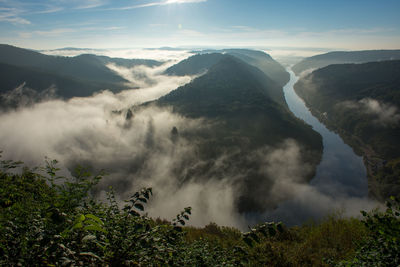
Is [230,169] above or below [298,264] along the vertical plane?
below

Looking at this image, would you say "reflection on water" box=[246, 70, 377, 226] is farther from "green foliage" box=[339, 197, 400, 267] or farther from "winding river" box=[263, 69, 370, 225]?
"green foliage" box=[339, 197, 400, 267]

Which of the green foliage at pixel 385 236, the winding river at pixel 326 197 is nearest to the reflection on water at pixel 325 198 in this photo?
the winding river at pixel 326 197

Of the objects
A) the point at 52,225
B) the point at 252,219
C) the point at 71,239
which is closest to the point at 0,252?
the point at 52,225

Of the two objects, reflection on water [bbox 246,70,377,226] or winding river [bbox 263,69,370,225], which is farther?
winding river [bbox 263,69,370,225]

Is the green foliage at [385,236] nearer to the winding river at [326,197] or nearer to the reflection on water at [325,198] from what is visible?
the winding river at [326,197]

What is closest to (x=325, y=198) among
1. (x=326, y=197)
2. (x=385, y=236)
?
(x=326, y=197)

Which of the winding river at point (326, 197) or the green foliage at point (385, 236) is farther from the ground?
the green foliage at point (385, 236)

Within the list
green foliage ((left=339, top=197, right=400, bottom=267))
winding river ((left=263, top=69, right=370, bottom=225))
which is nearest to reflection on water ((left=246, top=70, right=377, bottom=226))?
winding river ((left=263, top=69, right=370, bottom=225))

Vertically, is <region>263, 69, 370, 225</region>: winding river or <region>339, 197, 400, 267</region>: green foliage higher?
<region>339, 197, 400, 267</region>: green foliage

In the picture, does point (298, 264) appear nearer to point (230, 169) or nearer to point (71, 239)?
point (71, 239)

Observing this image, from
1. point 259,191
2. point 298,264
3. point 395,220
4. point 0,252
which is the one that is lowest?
point 259,191

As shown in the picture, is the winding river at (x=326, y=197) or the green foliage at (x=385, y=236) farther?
the winding river at (x=326, y=197)
